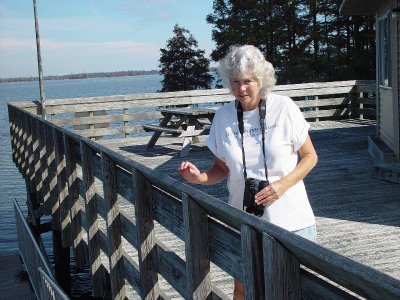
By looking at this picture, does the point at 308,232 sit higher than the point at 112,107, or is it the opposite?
the point at 112,107

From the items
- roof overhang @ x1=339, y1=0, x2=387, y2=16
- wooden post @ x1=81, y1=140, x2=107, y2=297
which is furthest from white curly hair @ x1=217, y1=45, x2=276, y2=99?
roof overhang @ x1=339, y1=0, x2=387, y2=16

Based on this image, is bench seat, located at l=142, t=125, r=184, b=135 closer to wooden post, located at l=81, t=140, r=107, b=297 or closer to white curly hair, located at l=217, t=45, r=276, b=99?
wooden post, located at l=81, t=140, r=107, b=297

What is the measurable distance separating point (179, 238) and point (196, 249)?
1047 mm

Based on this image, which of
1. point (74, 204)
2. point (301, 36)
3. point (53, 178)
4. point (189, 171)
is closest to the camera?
point (189, 171)

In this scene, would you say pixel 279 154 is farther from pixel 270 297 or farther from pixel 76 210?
pixel 76 210

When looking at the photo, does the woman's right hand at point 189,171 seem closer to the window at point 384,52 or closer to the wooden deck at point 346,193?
the wooden deck at point 346,193

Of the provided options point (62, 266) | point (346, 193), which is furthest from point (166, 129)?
point (346, 193)

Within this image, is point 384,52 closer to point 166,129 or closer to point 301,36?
point 166,129

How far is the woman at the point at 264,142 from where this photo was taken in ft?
10.1

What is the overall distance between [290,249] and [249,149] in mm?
1017

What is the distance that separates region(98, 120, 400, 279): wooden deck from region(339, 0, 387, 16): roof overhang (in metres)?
2.70

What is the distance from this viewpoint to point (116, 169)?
4926 mm

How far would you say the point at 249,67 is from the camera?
3111 mm

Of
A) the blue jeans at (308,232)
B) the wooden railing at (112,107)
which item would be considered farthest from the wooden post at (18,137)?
the blue jeans at (308,232)
